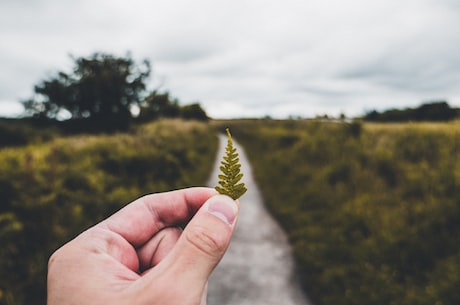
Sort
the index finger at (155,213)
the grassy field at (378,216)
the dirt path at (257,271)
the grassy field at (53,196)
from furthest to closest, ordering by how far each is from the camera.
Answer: the dirt path at (257,271), the grassy field at (378,216), the grassy field at (53,196), the index finger at (155,213)

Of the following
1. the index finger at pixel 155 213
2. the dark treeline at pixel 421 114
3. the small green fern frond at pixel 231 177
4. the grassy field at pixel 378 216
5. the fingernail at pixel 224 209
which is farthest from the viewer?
the dark treeline at pixel 421 114

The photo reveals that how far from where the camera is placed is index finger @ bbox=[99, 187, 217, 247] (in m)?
1.67

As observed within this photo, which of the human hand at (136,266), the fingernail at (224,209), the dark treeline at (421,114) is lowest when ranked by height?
the human hand at (136,266)

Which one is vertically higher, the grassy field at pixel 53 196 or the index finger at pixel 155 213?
the index finger at pixel 155 213

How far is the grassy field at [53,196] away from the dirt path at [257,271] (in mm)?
2401

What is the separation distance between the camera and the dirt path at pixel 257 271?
4.53 m

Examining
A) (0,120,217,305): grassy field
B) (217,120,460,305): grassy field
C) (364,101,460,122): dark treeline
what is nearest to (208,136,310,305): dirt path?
(217,120,460,305): grassy field

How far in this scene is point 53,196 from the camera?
4.96 metres

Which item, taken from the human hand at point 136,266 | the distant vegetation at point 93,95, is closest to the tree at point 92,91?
the distant vegetation at point 93,95

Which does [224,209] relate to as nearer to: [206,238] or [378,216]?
[206,238]

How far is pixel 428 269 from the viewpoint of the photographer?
14.3ft

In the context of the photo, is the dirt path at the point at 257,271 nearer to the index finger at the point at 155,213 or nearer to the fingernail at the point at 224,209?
the index finger at the point at 155,213

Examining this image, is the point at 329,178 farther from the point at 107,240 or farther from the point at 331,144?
the point at 107,240

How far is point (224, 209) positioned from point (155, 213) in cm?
63
